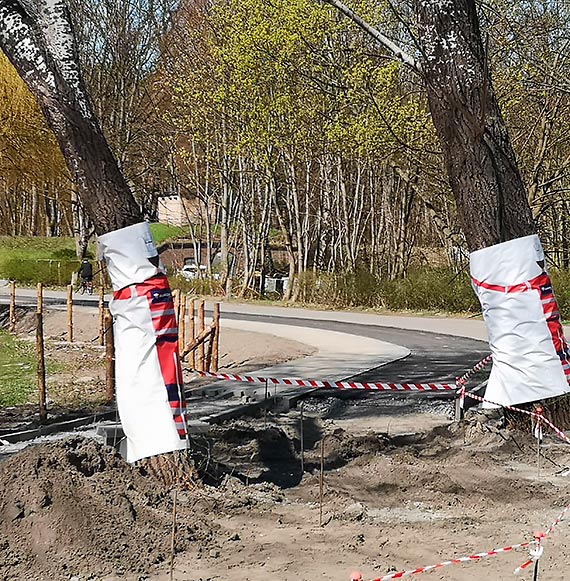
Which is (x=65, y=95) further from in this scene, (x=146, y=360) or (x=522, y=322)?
(x=522, y=322)

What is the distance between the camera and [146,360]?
22.4 feet

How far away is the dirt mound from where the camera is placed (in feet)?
18.5

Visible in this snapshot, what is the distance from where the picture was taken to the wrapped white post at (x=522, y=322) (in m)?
8.23

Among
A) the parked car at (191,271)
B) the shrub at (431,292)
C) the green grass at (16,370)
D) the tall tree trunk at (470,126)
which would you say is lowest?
the green grass at (16,370)

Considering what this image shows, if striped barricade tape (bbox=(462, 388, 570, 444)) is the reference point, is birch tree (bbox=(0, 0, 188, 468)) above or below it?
above

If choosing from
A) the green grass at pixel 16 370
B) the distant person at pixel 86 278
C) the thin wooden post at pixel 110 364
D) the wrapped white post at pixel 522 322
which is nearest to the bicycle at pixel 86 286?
the distant person at pixel 86 278

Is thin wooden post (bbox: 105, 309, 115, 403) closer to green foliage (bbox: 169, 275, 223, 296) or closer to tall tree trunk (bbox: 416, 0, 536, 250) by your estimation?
tall tree trunk (bbox: 416, 0, 536, 250)

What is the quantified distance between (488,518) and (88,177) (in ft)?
12.5

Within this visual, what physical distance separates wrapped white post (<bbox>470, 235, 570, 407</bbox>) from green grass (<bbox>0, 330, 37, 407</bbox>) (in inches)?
279

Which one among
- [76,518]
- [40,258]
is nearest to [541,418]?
[76,518]

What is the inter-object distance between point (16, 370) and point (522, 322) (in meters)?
10.8

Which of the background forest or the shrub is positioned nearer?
the background forest

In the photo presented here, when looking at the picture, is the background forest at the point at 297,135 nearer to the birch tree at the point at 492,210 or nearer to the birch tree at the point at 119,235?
the birch tree at the point at 492,210

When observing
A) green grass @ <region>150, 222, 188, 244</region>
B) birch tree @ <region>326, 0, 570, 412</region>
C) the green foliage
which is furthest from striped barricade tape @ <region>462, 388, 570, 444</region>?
green grass @ <region>150, 222, 188, 244</region>
